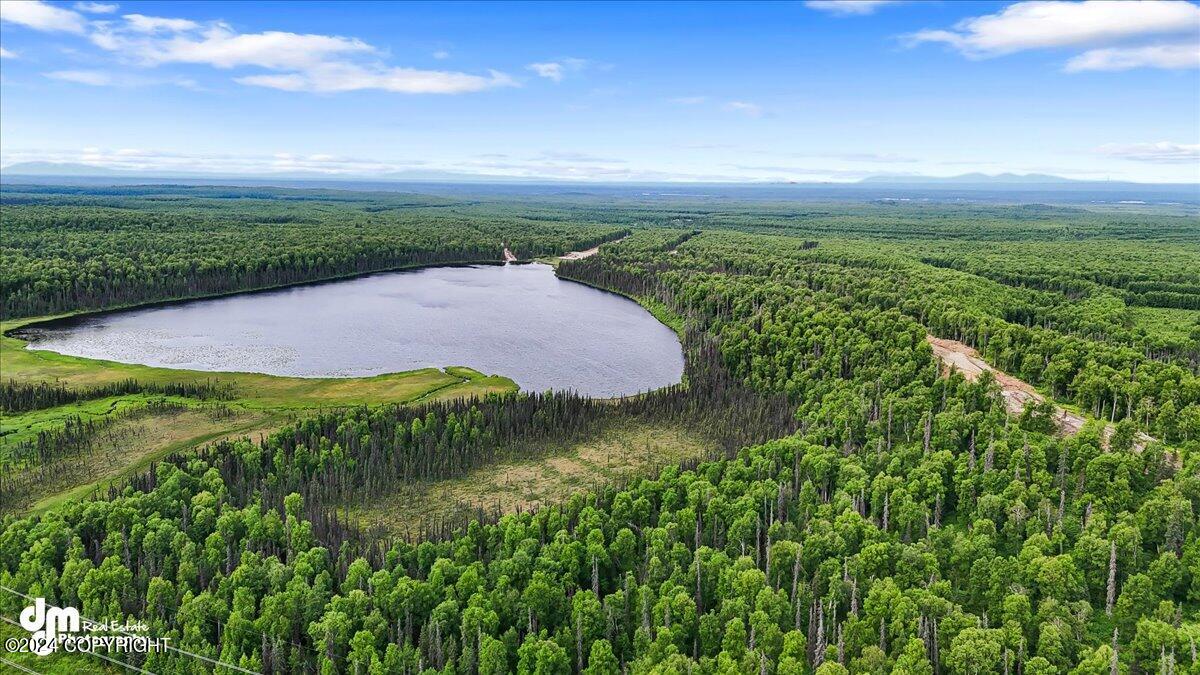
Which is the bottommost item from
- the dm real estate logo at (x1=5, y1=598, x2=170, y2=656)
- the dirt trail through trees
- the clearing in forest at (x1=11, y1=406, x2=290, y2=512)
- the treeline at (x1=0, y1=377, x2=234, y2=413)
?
the dm real estate logo at (x1=5, y1=598, x2=170, y2=656)

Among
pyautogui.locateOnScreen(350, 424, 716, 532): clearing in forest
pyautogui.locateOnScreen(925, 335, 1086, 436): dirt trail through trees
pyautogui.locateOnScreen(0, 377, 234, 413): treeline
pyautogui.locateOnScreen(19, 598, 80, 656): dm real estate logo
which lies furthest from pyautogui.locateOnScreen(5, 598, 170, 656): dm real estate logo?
pyautogui.locateOnScreen(925, 335, 1086, 436): dirt trail through trees

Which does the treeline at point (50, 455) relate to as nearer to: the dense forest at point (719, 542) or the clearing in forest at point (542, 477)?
the dense forest at point (719, 542)

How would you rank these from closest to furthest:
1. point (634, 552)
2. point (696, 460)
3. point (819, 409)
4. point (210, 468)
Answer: point (634, 552)
point (210, 468)
point (696, 460)
point (819, 409)

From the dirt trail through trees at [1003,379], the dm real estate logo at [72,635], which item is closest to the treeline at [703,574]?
the dm real estate logo at [72,635]

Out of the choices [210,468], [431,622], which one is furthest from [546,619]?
[210,468]

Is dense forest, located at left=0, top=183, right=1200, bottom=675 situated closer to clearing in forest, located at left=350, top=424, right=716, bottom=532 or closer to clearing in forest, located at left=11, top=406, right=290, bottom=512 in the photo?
clearing in forest, located at left=350, top=424, right=716, bottom=532

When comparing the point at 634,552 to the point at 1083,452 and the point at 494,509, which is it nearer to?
the point at 494,509
